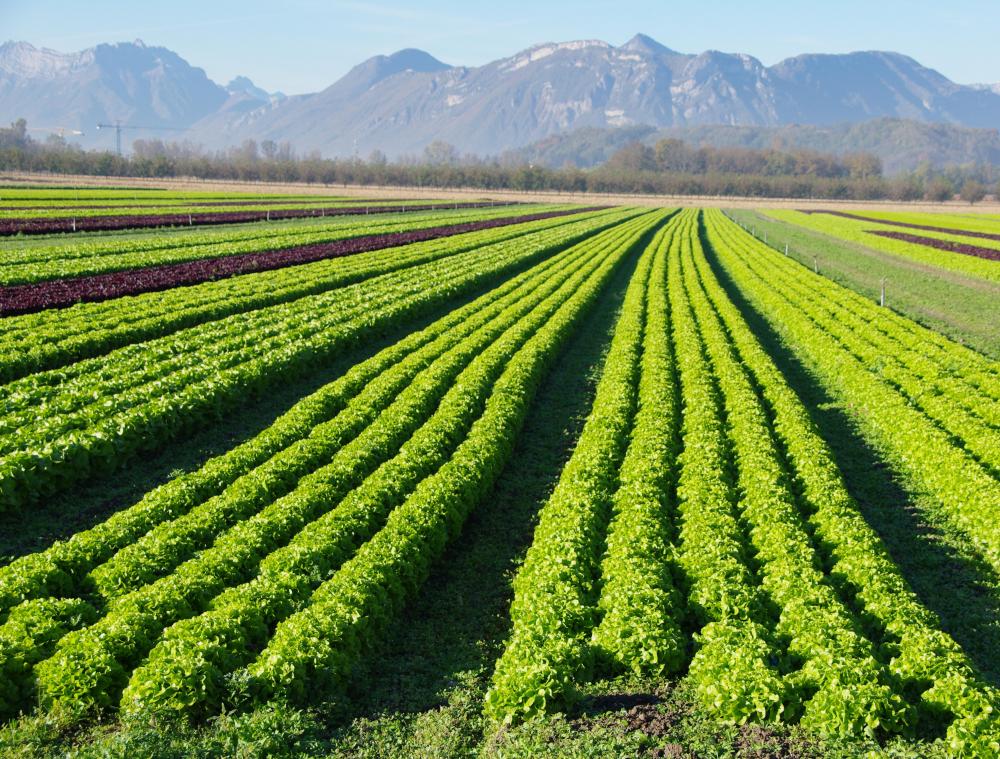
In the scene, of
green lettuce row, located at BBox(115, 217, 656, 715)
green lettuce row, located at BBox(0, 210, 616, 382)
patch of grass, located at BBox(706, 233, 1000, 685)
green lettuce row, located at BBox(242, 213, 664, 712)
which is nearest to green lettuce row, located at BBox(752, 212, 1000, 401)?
patch of grass, located at BBox(706, 233, 1000, 685)

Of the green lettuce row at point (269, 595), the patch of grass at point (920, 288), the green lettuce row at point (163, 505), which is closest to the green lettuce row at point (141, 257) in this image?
the green lettuce row at point (163, 505)

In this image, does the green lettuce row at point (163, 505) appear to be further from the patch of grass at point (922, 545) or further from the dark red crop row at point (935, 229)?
the dark red crop row at point (935, 229)

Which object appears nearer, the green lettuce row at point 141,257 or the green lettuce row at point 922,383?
the green lettuce row at point 922,383

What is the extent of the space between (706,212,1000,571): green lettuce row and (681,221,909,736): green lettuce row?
3044 millimetres

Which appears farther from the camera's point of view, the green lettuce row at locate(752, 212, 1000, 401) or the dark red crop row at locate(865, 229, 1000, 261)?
the dark red crop row at locate(865, 229, 1000, 261)

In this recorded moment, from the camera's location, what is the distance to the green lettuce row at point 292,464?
10789 millimetres

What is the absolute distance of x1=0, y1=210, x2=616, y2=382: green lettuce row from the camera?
68.6ft

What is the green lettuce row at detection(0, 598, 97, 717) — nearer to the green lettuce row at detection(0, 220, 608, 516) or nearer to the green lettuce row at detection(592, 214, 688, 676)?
the green lettuce row at detection(0, 220, 608, 516)

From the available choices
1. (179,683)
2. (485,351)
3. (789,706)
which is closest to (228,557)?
(179,683)

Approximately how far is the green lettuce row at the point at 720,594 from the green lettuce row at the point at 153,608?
5.99 metres

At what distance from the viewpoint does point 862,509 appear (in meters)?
15.1

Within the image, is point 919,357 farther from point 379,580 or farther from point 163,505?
point 163,505

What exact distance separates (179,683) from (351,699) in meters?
1.98

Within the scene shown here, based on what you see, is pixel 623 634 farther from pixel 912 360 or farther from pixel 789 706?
pixel 912 360
